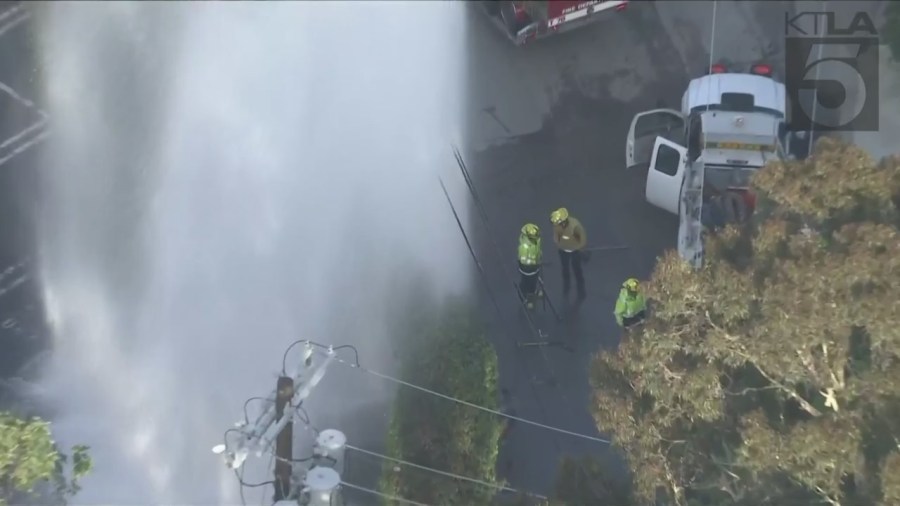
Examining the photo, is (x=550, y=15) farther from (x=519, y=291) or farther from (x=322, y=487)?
(x=322, y=487)

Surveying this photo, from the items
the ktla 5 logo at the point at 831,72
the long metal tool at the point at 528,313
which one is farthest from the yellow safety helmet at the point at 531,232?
the ktla 5 logo at the point at 831,72

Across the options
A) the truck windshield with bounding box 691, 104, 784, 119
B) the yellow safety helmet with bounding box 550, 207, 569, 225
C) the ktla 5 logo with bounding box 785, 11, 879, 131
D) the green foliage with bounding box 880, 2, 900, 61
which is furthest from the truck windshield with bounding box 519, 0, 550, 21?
the green foliage with bounding box 880, 2, 900, 61

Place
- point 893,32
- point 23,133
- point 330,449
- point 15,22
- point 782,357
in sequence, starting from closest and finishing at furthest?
point 782,357
point 330,449
point 893,32
point 23,133
point 15,22

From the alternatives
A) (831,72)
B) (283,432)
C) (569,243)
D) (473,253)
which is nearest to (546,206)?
(473,253)

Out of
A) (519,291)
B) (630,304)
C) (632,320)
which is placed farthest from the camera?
(519,291)

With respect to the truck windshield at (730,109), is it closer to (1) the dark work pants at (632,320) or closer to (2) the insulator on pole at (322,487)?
(1) the dark work pants at (632,320)

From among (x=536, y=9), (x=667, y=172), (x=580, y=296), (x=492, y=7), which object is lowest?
(x=580, y=296)

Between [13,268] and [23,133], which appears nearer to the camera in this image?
[13,268]
